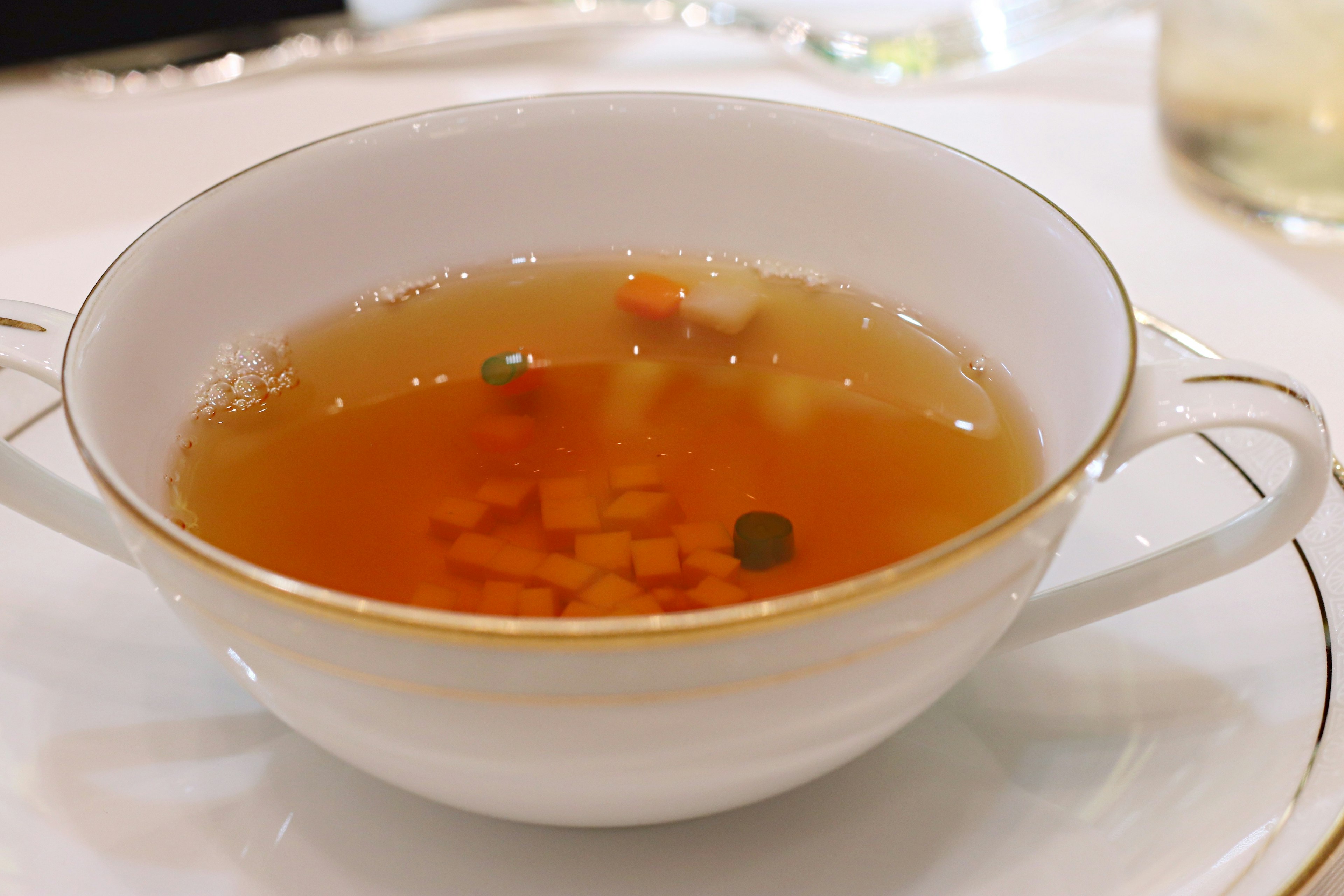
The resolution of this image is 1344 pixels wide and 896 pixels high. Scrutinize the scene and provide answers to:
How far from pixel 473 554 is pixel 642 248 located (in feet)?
1.36

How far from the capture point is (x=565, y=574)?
2.27 ft

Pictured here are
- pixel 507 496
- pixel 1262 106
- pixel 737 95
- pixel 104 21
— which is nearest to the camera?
pixel 507 496

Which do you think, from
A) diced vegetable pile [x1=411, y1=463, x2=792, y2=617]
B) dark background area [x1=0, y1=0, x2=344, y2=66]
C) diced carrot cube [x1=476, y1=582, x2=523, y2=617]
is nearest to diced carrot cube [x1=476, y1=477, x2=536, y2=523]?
diced vegetable pile [x1=411, y1=463, x2=792, y2=617]

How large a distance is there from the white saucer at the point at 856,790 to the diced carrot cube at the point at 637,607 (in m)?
0.12

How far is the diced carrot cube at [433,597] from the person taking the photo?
679 millimetres

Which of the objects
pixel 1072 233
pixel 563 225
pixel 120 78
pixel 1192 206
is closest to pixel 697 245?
pixel 563 225

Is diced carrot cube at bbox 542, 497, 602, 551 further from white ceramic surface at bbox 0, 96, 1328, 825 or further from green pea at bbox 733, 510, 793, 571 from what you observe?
white ceramic surface at bbox 0, 96, 1328, 825

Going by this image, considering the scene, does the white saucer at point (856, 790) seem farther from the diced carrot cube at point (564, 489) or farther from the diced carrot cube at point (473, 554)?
the diced carrot cube at point (564, 489)

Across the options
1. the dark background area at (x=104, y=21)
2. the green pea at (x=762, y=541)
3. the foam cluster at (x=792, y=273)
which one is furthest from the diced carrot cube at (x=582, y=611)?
the dark background area at (x=104, y=21)

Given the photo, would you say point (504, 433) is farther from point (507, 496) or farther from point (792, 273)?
point (792, 273)

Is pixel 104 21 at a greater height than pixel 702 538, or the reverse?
pixel 104 21

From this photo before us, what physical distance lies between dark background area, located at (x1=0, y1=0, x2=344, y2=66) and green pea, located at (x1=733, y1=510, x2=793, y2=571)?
1.47m

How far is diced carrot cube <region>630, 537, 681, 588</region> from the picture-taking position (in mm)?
→ 694

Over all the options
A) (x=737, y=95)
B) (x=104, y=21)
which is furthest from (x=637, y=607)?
(x=104, y=21)
